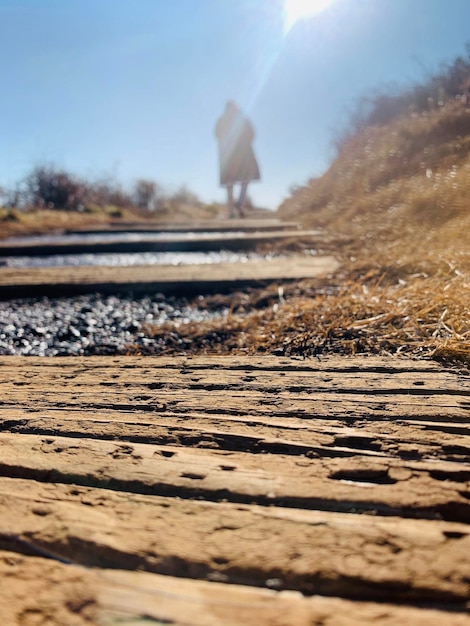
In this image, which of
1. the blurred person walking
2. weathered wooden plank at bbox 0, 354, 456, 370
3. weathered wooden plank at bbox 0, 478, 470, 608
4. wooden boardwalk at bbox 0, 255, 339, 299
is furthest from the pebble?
the blurred person walking

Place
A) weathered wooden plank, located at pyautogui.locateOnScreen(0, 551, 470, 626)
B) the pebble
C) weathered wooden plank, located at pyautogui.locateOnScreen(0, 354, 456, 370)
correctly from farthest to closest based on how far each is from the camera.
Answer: the pebble < weathered wooden plank, located at pyautogui.locateOnScreen(0, 354, 456, 370) < weathered wooden plank, located at pyautogui.locateOnScreen(0, 551, 470, 626)

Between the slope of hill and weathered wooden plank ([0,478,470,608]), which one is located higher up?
the slope of hill

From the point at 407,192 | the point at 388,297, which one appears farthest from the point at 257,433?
the point at 407,192

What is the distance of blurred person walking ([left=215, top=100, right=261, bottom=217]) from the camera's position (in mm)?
11461

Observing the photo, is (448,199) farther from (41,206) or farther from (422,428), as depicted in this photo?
(41,206)

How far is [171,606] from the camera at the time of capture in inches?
19.4

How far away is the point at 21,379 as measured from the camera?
1.18m

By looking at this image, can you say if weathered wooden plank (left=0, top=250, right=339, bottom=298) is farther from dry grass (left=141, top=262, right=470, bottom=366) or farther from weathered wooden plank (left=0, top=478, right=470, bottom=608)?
weathered wooden plank (left=0, top=478, right=470, bottom=608)

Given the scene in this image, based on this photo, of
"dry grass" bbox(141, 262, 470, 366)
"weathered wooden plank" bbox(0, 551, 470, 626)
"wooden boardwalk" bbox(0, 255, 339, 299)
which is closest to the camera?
"weathered wooden plank" bbox(0, 551, 470, 626)

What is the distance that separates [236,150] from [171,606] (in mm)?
11840

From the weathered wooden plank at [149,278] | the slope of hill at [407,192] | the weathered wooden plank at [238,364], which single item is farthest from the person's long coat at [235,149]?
the weathered wooden plank at [238,364]

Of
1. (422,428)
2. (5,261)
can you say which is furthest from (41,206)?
(422,428)

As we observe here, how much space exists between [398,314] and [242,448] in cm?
87

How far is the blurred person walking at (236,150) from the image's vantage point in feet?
37.6
